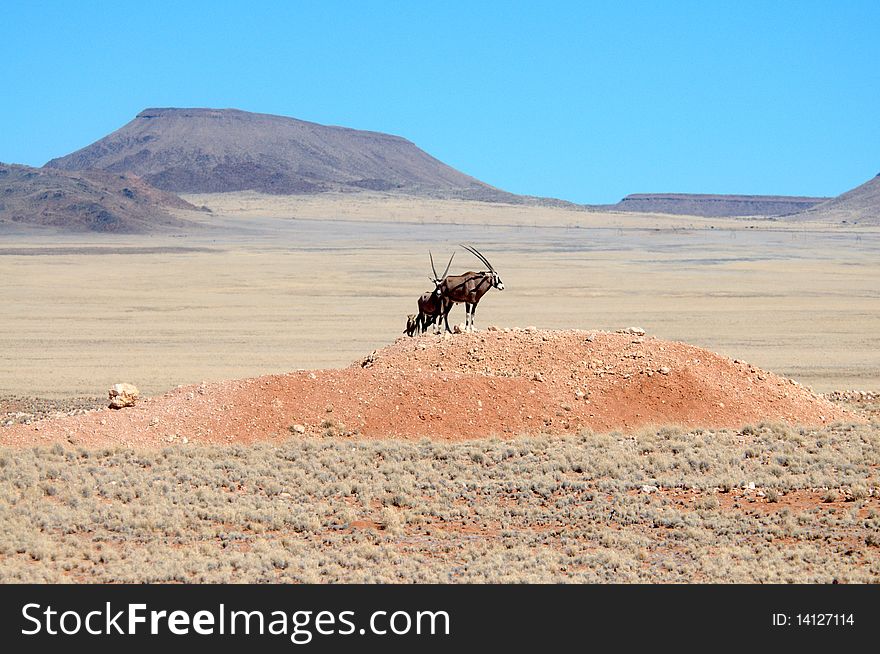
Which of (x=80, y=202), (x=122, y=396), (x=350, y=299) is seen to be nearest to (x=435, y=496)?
(x=122, y=396)

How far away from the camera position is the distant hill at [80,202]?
368ft

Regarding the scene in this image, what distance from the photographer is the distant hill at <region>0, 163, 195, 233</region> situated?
112 metres

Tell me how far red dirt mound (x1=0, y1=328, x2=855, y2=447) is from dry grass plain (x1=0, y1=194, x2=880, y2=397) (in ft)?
29.8

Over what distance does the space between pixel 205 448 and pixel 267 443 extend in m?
0.78

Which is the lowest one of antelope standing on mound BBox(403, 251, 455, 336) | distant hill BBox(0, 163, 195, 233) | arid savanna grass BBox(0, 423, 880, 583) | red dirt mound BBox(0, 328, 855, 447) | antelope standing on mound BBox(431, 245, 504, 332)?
arid savanna grass BBox(0, 423, 880, 583)

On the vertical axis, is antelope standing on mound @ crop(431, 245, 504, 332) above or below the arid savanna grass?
above

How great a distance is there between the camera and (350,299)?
47344mm

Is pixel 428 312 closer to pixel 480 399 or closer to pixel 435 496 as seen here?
pixel 480 399

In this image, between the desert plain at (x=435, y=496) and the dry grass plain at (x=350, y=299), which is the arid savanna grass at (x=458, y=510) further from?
the dry grass plain at (x=350, y=299)

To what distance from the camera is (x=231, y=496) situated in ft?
38.4

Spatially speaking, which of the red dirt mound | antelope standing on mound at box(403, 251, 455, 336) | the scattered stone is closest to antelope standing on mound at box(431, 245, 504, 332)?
antelope standing on mound at box(403, 251, 455, 336)

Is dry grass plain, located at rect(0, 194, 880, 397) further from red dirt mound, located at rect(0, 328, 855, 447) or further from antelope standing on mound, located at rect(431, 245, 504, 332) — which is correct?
red dirt mound, located at rect(0, 328, 855, 447)

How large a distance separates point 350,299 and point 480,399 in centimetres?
3245

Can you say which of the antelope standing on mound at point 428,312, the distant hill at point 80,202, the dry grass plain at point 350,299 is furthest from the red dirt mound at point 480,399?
the distant hill at point 80,202
